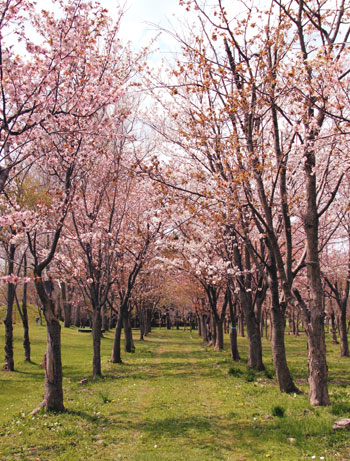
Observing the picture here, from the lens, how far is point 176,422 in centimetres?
795

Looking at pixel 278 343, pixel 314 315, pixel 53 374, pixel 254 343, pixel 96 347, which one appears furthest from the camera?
pixel 254 343

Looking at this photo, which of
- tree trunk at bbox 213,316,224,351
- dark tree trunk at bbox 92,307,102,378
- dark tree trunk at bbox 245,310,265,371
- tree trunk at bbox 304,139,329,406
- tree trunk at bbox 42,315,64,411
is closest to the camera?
tree trunk at bbox 304,139,329,406

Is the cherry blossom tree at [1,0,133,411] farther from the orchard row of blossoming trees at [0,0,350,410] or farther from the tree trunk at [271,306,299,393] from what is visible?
the tree trunk at [271,306,299,393]

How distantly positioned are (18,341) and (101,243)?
629 inches

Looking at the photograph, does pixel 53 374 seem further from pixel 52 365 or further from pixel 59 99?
pixel 59 99

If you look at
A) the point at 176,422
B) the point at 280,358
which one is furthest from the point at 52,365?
the point at 280,358

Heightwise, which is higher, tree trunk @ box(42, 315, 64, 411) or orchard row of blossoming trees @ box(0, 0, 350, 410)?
orchard row of blossoming trees @ box(0, 0, 350, 410)

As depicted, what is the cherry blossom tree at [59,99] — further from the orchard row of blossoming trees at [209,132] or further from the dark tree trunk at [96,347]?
the dark tree trunk at [96,347]

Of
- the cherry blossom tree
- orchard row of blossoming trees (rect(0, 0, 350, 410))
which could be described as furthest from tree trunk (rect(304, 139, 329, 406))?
the cherry blossom tree

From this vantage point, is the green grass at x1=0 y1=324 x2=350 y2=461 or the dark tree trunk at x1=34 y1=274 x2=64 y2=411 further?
the dark tree trunk at x1=34 y1=274 x2=64 y2=411

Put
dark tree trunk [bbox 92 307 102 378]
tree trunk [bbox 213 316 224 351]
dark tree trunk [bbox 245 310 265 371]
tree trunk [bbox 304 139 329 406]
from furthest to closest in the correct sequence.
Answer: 1. tree trunk [bbox 213 316 224 351]
2. dark tree trunk [bbox 245 310 265 371]
3. dark tree trunk [bbox 92 307 102 378]
4. tree trunk [bbox 304 139 329 406]

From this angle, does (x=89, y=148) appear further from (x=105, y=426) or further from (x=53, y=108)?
(x=105, y=426)

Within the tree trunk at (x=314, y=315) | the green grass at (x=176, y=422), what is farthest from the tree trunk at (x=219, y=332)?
the tree trunk at (x=314, y=315)

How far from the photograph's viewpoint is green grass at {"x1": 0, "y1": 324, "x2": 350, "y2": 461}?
20.1 ft
